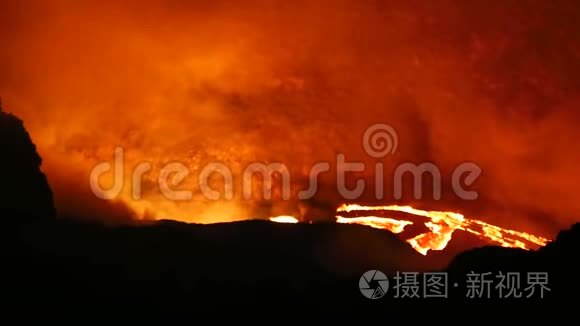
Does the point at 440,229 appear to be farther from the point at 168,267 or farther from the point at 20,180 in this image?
the point at 20,180

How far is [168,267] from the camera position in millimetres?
12555

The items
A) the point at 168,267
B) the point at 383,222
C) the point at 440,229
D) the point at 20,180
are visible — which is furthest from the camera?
the point at 383,222

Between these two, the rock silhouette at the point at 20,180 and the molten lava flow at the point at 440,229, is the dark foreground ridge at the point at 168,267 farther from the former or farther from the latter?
the molten lava flow at the point at 440,229

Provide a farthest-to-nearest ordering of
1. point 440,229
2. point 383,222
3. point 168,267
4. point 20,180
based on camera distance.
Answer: point 383,222 → point 440,229 → point 20,180 → point 168,267

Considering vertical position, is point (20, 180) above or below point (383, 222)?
above

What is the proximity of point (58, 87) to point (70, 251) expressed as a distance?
1126 centimetres

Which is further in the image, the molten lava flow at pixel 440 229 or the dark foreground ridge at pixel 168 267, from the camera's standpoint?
the molten lava flow at pixel 440 229

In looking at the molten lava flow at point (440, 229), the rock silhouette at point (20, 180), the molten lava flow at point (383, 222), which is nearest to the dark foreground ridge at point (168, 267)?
the rock silhouette at point (20, 180)

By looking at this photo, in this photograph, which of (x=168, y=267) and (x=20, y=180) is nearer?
(x=168, y=267)

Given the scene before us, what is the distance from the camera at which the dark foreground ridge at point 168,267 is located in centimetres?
→ 1184

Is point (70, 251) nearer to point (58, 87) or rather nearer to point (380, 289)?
point (380, 289)

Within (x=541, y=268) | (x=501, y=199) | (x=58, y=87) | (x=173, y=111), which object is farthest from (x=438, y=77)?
(x=541, y=268)

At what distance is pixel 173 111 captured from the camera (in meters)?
22.6

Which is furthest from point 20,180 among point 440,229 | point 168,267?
point 440,229
